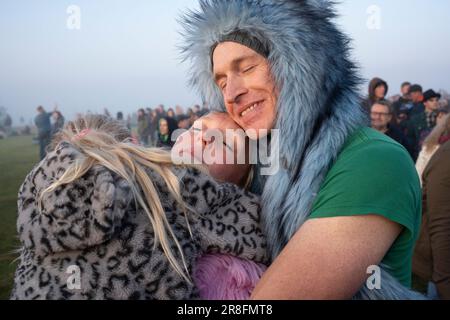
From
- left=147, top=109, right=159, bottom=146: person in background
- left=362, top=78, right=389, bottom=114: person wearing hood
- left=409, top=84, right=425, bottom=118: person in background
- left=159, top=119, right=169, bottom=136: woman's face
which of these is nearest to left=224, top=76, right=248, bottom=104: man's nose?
left=362, top=78, right=389, bottom=114: person wearing hood

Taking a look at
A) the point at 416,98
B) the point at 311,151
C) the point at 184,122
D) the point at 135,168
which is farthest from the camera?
the point at 184,122

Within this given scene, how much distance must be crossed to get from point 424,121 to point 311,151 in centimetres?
554

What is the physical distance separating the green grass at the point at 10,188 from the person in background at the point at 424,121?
5191mm

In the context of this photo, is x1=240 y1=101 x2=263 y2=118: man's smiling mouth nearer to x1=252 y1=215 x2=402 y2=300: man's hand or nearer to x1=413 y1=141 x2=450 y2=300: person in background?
x1=252 y1=215 x2=402 y2=300: man's hand

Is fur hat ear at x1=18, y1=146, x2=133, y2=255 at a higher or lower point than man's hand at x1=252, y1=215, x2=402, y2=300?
higher

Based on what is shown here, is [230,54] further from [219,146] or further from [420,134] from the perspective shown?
[420,134]

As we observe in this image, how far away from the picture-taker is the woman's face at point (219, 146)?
2.11m

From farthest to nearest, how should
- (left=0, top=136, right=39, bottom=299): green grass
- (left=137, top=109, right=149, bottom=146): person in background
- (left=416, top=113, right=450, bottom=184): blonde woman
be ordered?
(left=137, top=109, right=149, bottom=146): person in background
(left=0, top=136, right=39, bottom=299): green grass
(left=416, top=113, right=450, bottom=184): blonde woman

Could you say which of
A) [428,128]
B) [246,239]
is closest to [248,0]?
[246,239]

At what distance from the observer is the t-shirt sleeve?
1.46 m

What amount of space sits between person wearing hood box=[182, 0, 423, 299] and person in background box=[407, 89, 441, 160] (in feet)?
15.8

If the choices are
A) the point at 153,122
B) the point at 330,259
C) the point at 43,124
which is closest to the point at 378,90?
the point at 330,259

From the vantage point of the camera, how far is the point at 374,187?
1.47 m
